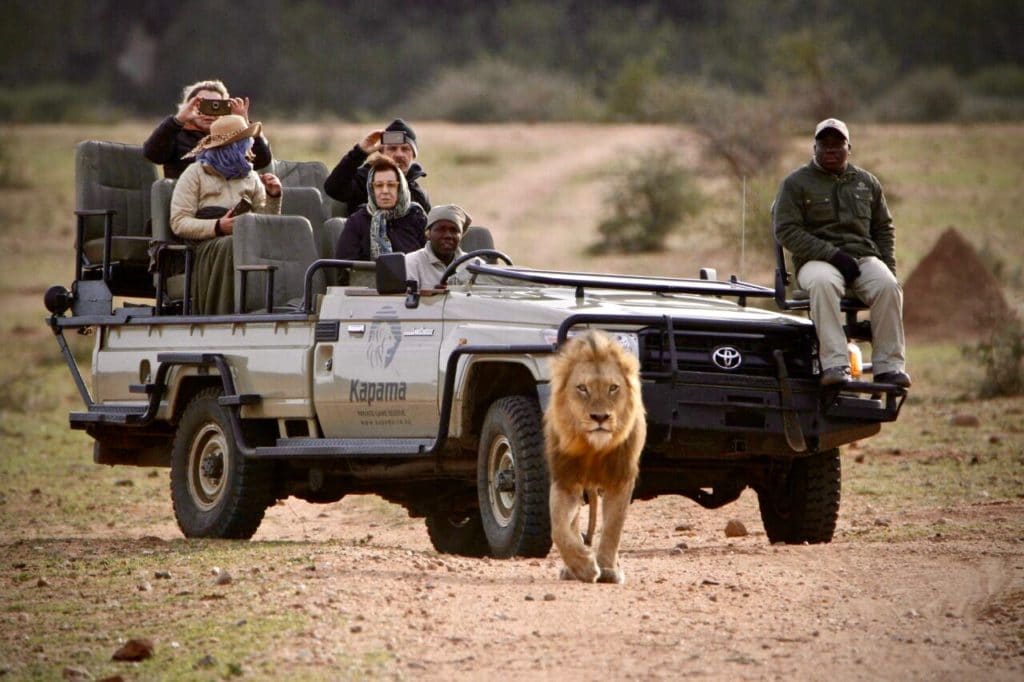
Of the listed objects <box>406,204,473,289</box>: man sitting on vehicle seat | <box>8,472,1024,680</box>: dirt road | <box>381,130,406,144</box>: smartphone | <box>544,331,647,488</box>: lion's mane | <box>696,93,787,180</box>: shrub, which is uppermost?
<box>696,93,787,180</box>: shrub

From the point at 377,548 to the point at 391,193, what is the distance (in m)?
2.13

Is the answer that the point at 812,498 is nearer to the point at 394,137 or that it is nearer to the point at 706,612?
the point at 706,612

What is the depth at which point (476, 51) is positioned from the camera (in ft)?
205

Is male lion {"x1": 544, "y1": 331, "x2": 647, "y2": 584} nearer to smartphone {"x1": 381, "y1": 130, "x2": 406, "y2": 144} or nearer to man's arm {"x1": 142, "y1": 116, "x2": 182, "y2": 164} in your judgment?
smartphone {"x1": 381, "y1": 130, "x2": 406, "y2": 144}

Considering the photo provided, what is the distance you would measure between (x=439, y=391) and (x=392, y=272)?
2.02 ft

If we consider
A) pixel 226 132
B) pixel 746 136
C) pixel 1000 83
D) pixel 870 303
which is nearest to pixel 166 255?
pixel 226 132

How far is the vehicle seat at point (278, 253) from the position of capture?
11.0 m

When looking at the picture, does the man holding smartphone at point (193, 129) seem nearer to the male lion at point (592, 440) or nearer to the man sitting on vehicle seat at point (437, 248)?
the man sitting on vehicle seat at point (437, 248)

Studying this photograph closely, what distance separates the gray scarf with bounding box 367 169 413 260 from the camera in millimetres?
11211

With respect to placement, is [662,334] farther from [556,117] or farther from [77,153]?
[556,117]

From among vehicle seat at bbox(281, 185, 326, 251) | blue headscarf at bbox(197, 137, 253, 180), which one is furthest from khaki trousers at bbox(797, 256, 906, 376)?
blue headscarf at bbox(197, 137, 253, 180)

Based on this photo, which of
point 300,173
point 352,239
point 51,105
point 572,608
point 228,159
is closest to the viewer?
point 572,608

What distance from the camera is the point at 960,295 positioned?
77.9ft

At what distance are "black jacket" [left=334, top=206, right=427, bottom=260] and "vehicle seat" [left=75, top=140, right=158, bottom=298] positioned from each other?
1595 mm
